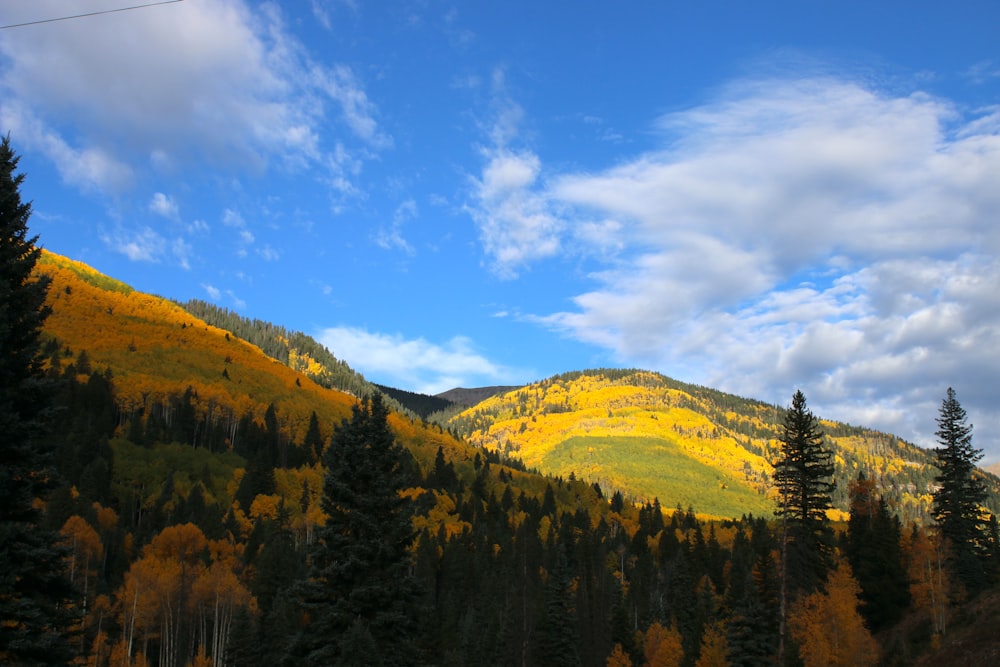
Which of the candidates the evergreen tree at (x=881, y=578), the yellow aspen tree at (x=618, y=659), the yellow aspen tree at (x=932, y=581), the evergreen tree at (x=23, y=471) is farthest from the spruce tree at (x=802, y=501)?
the evergreen tree at (x=23, y=471)

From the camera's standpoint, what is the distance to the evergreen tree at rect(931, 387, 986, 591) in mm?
54656

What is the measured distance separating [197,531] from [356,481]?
243ft

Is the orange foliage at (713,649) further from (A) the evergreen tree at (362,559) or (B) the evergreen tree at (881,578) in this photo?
(A) the evergreen tree at (362,559)

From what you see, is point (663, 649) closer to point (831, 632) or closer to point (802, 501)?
point (831, 632)

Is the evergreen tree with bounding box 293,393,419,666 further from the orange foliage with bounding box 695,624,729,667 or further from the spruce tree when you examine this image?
the orange foliage with bounding box 695,624,729,667

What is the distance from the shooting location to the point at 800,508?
4312 cm

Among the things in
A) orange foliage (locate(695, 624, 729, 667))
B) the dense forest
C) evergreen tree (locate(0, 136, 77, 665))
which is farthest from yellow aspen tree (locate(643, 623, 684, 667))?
evergreen tree (locate(0, 136, 77, 665))

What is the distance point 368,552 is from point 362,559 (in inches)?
15.2

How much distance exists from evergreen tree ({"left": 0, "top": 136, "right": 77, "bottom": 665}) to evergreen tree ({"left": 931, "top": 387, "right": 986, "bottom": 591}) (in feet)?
196

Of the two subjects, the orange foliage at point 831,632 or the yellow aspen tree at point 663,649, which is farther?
the yellow aspen tree at point 663,649

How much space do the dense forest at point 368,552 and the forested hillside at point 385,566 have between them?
212mm

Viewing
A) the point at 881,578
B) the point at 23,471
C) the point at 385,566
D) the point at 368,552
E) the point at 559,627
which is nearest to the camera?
the point at 23,471

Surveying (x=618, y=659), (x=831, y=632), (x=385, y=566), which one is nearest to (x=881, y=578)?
(x=831, y=632)

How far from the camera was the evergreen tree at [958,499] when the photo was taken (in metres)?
54.7
